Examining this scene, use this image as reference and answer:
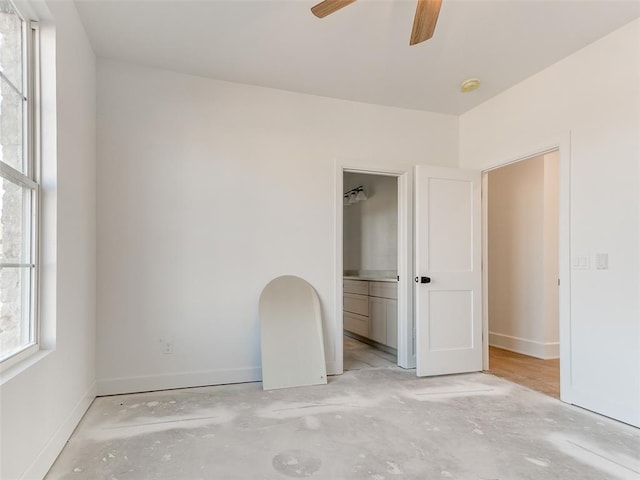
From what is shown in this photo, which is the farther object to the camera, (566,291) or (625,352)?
(566,291)

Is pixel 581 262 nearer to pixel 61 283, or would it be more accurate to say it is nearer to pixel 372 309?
pixel 372 309

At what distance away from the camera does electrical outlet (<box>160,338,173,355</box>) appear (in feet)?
10.5

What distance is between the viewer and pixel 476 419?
8.57ft

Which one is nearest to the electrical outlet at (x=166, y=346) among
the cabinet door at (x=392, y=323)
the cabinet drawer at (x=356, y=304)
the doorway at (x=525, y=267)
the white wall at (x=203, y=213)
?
the white wall at (x=203, y=213)

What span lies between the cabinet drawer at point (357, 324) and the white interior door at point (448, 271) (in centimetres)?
145

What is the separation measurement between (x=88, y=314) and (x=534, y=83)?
160 inches

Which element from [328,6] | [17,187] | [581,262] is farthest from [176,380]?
[581,262]

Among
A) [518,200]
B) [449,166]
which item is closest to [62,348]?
[449,166]

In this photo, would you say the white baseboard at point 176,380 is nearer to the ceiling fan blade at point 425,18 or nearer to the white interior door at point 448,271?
the white interior door at point 448,271

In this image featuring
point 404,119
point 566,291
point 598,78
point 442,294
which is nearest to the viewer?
point 598,78

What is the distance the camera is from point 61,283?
213 centimetres

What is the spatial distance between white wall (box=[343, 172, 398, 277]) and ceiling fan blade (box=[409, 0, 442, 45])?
109 inches

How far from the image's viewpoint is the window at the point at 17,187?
1.71 meters

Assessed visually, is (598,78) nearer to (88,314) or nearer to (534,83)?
(534,83)
